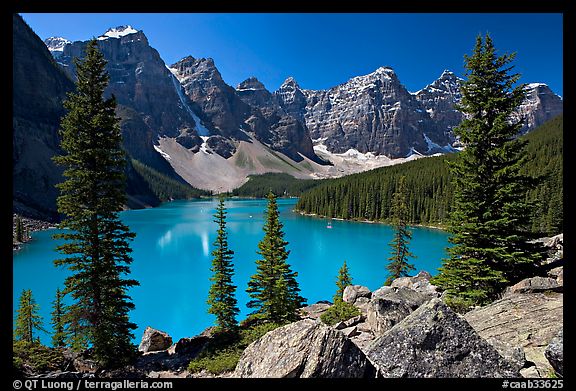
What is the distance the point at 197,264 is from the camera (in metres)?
43.9

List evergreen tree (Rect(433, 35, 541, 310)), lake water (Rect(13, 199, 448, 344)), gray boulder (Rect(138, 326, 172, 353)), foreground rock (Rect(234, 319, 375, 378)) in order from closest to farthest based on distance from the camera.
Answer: foreground rock (Rect(234, 319, 375, 378))
evergreen tree (Rect(433, 35, 541, 310))
gray boulder (Rect(138, 326, 172, 353))
lake water (Rect(13, 199, 448, 344))

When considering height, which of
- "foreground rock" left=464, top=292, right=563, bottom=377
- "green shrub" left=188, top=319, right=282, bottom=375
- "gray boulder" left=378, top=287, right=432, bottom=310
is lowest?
"green shrub" left=188, top=319, right=282, bottom=375

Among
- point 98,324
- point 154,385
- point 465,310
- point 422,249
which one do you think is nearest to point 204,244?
point 422,249

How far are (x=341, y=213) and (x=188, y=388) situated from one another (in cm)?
9676

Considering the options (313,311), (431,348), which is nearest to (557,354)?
(431,348)

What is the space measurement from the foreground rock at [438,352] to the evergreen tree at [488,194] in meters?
5.80

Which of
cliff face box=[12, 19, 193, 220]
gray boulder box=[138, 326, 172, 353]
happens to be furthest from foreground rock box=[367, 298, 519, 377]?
cliff face box=[12, 19, 193, 220]

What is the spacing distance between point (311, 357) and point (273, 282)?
1220 centimetres

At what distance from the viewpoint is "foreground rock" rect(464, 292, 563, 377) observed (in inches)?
217

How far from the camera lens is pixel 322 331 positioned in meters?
5.13

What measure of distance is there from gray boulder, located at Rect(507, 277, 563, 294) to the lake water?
70.4ft

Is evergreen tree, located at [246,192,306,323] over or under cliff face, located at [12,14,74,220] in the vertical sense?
under

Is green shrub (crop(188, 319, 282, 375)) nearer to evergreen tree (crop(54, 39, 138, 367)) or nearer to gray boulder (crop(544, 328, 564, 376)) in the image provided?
evergreen tree (crop(54, 39, 138, 367))
